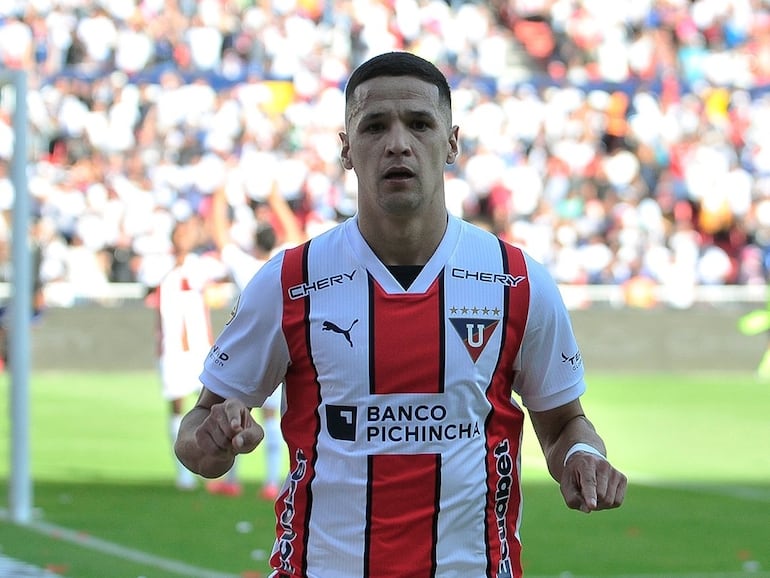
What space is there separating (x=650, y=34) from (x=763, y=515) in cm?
1895

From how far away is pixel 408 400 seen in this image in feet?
12.5

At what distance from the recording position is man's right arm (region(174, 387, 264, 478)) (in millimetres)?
3492

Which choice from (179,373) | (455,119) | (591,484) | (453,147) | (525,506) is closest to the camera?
(591,484)

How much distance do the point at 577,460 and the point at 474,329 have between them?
411 mm

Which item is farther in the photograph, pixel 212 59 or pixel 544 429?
pixel 212 59

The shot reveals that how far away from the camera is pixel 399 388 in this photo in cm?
382

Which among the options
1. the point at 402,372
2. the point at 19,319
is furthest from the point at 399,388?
the point at 19,319

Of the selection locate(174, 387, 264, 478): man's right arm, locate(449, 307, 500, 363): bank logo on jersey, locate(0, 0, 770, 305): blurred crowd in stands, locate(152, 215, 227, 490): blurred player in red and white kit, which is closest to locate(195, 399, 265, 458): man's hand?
locate(174, 387, 264, 478): man's right arm

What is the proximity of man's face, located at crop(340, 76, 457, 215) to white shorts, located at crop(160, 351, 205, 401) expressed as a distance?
954 cm

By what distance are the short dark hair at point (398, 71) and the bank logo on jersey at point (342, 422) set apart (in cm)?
76

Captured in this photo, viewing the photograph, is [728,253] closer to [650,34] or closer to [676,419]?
[650,34]

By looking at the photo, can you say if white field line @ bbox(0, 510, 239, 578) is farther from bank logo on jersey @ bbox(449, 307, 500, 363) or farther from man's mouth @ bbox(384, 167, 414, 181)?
man's mouth @ bbox(384, 167, 414, 181)

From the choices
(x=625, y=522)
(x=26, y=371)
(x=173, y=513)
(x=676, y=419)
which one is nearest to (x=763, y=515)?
(x=625, y=522)

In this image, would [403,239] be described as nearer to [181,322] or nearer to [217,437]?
[217,437]
